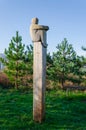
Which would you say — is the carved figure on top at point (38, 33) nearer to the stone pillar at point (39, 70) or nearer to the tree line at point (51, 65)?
the stone pillar at point (39, 70)

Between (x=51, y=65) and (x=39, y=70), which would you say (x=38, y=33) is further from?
(x=51, y=65)

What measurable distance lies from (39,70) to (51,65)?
61.8 ft

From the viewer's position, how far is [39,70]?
7570 millimetres

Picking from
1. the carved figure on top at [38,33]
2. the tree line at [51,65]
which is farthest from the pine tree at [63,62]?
the carved figure on top at [38,33]

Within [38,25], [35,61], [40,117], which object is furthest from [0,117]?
[38,25]

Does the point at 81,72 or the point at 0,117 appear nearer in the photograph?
the point at 0,117

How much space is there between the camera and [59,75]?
1012 inches

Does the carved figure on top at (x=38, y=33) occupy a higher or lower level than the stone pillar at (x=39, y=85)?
higher

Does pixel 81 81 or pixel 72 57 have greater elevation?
pixel 72 57

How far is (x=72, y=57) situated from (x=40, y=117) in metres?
18.6

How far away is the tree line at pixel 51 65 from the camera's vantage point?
24.5m

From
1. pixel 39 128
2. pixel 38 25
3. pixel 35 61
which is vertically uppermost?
pixel 38 25

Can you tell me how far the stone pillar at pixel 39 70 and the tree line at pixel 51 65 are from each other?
54.4 feet

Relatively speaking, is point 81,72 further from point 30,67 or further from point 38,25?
point 38,25
